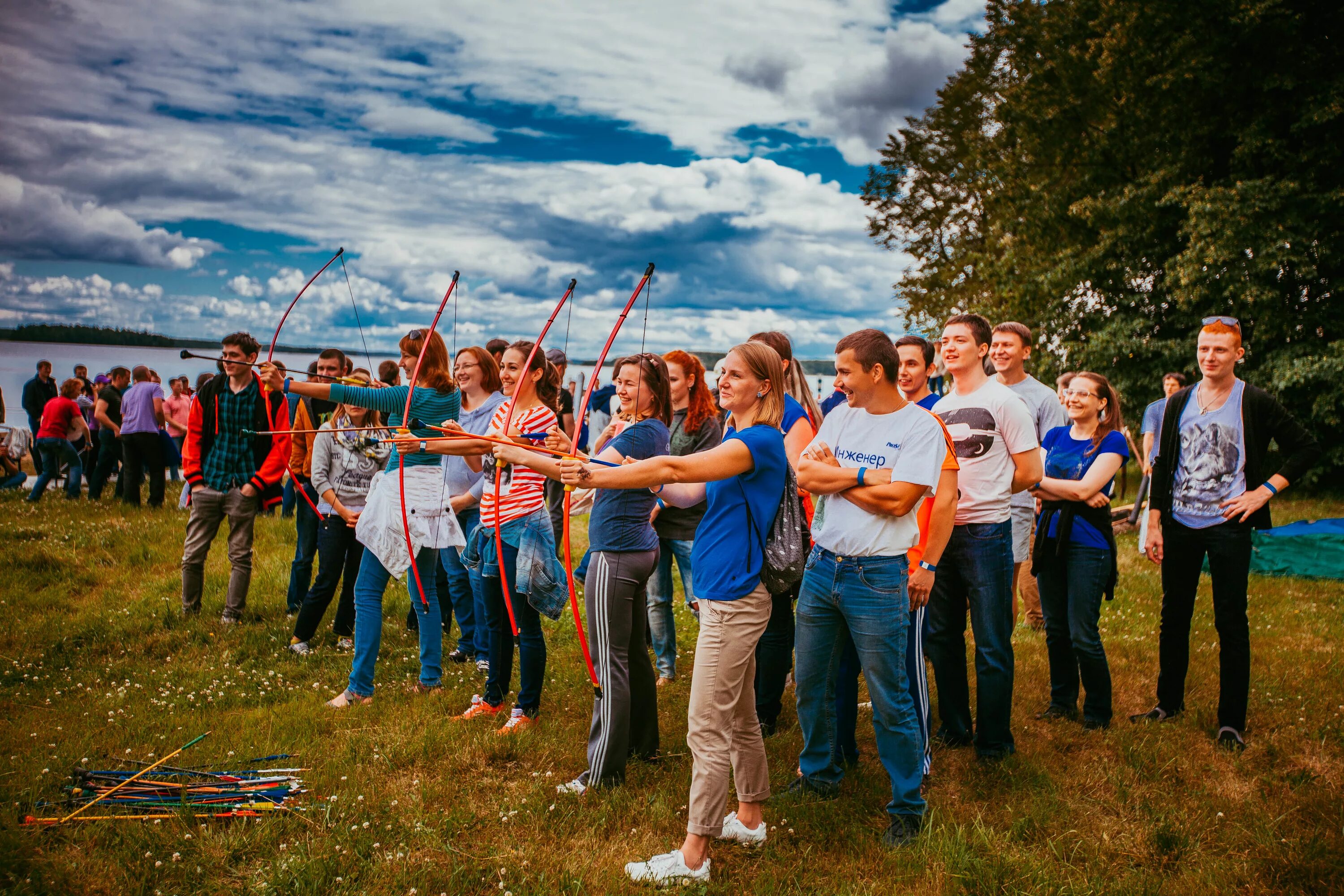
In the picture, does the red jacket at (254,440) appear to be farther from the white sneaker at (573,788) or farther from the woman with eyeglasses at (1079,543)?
the woman with eyeglasses at (1079,543)

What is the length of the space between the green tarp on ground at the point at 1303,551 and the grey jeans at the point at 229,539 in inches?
374

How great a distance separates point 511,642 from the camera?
4.62 meters

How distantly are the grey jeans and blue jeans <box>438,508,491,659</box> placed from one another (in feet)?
5.49

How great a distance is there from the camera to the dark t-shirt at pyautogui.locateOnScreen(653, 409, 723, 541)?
4.86 meters

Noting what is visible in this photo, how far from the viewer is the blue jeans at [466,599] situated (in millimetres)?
5621

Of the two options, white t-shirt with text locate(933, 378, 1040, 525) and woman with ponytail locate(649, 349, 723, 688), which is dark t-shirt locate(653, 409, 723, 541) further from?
white t-shirt with text locate(933, 378, 1040, 525)

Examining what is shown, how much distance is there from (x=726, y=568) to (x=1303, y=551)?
8.65 metres

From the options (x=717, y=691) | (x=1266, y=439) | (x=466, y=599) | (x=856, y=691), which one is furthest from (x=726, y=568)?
(x=466, y=599)

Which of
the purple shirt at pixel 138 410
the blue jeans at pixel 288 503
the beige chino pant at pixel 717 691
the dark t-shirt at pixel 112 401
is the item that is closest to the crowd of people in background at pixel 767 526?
the beige chino pant at pixel 717 691

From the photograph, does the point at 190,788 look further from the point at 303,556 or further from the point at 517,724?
→ the point at 303,556

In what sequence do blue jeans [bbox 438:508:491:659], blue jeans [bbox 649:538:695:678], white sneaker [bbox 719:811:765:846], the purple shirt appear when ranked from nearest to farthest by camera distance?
white sneaker [bbox 719:811:765:846]
blue jeans [bbox 649:538:695:678]
blue jeans [bbox 438:508:491:659]
the purple shirt

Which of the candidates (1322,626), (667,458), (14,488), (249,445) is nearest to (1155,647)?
(1322,626)

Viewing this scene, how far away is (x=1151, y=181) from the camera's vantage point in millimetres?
14578

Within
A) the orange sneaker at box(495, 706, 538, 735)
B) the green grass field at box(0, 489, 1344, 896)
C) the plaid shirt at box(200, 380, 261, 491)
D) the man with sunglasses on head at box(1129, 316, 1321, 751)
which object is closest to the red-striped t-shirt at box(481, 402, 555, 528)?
the orange sneaker at box(495, 706, 538, 735)
